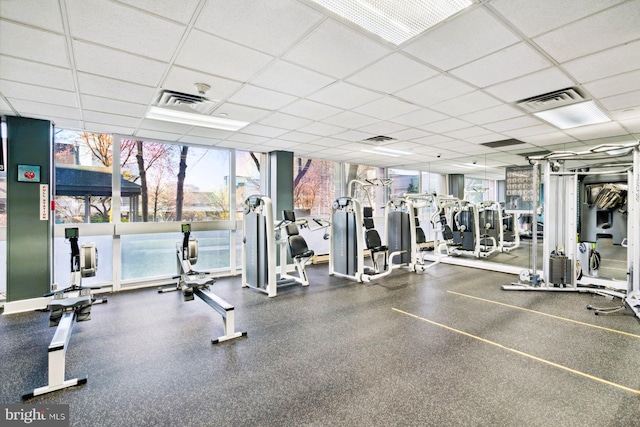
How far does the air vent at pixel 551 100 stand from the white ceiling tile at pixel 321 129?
2370mm

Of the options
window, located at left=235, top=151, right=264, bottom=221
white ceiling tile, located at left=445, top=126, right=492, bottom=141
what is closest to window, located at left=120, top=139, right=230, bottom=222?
window, located at left=235, top=151, right=264, bottom=221

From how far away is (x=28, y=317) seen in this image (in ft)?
12.9

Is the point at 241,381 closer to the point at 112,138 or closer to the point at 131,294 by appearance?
the point at 131,294

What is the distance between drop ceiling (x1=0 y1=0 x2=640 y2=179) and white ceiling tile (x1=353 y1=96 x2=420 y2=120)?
0.08 feet

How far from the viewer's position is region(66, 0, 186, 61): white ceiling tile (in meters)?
1.89

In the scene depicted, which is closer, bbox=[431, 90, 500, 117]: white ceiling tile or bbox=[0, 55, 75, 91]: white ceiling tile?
bbox=[0, 55, 75, 91]: white ceiling tile

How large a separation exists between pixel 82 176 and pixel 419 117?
5410 mm

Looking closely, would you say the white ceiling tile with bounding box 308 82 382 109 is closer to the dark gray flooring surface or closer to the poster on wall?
the dark gray flooring surface

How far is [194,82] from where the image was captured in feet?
9.78

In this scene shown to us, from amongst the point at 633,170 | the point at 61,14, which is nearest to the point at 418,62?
the point at 61,14

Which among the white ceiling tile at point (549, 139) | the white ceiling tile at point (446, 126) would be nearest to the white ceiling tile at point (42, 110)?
the white ceiling tile at point (446, 126)

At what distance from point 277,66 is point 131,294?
14.5 ft

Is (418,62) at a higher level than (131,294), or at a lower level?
higher

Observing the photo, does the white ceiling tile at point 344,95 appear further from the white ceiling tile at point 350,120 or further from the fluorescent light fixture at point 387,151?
the fluorescent light fixture at point 387,151
